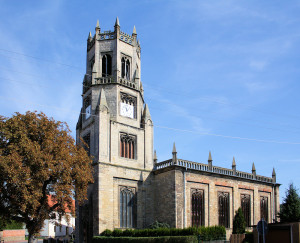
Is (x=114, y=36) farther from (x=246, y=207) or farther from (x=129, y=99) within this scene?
(x=246, y=207)

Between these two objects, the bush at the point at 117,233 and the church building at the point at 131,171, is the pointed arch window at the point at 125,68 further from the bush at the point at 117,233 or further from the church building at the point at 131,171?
the bush at the point at 117,233

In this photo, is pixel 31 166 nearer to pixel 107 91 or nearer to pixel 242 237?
pixel 107 91

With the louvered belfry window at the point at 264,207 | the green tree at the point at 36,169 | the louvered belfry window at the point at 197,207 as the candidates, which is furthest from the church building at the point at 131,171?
the green tree at the point at 36,169

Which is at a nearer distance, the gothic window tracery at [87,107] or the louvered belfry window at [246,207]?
the gothic window tracery at [87,107]

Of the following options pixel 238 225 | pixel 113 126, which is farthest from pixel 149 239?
pixel 113 126

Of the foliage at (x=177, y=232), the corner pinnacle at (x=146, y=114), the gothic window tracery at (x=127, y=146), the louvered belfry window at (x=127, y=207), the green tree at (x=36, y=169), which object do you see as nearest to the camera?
the green tree at (x=36, y=169)

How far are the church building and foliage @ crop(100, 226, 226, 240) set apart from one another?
1.73 metres

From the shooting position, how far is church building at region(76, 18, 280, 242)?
126 ft

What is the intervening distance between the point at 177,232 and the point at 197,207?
977 cm

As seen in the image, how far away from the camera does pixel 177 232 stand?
3133 cm

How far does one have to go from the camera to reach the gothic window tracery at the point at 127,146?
41.0 metres

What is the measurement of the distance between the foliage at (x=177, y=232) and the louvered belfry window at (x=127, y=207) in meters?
2.74

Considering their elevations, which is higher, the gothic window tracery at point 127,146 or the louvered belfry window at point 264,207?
the gothic window tracery at point 127,146

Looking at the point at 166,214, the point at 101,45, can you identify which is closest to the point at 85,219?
the point at 166,214
